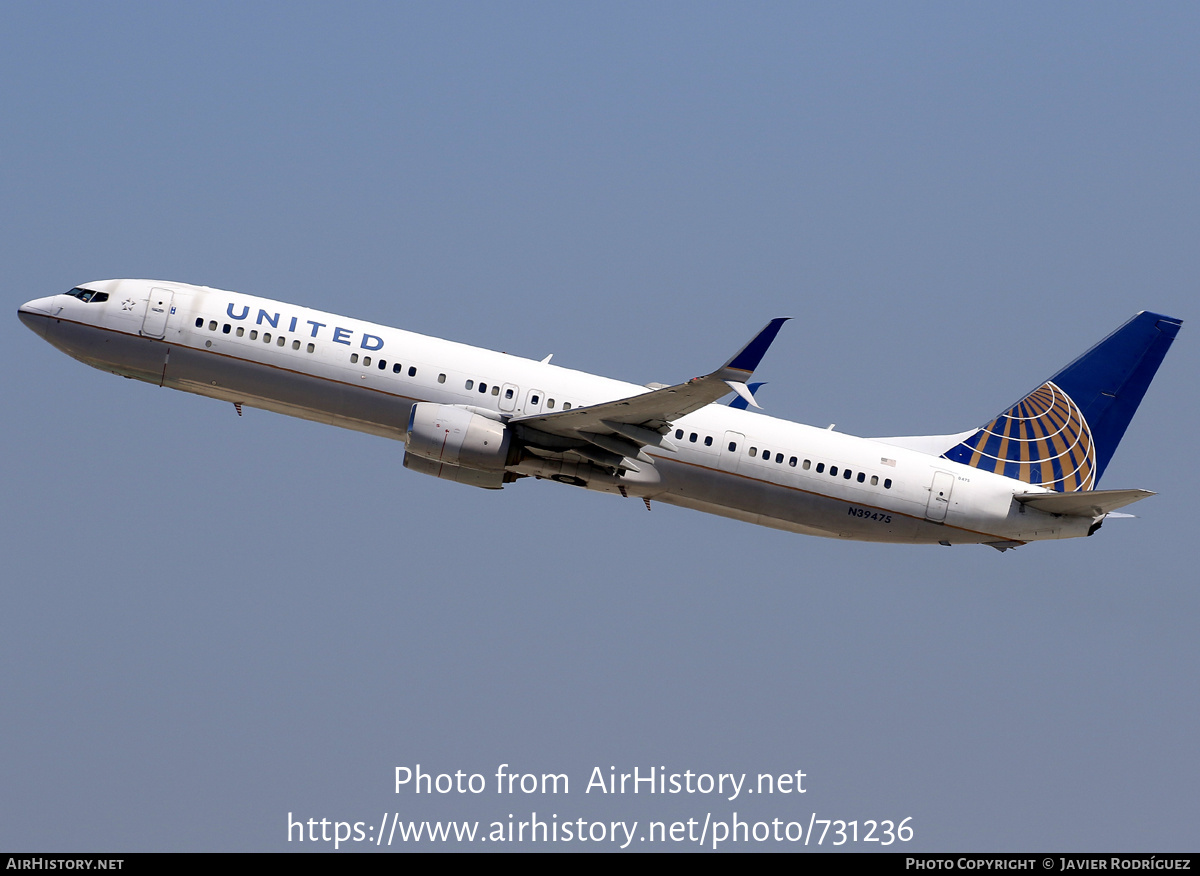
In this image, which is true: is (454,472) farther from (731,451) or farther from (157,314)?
(157,314)

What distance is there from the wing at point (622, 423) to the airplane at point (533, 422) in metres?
0.06

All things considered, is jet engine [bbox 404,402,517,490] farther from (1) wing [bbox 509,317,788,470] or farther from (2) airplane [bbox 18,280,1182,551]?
(1) wing [bbox 509,317,788,470]

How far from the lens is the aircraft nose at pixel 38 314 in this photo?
1756 inches

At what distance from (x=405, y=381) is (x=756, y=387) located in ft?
40.7

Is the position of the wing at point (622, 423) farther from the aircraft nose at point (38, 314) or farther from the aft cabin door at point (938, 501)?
the aircraft nose at point (38, 314)

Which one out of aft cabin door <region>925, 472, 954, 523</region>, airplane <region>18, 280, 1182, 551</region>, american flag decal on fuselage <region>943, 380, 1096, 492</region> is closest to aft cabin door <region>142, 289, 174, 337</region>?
airplane <region>18, 280, 1182, 551</region>

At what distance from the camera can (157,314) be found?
144ft

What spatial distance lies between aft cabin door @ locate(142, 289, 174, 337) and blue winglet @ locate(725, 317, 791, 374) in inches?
718

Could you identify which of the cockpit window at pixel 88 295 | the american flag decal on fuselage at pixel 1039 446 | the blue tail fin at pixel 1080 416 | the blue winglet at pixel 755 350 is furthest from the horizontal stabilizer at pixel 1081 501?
the cockpit window at pixel 88 295

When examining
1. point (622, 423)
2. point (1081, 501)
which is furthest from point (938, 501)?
point (622, 423)

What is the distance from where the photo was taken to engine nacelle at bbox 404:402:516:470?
41.8 metres

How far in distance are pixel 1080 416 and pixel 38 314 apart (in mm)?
35574

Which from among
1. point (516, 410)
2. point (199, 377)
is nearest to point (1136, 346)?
point (516, 410)

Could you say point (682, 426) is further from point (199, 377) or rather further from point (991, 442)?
point (199, 377)
